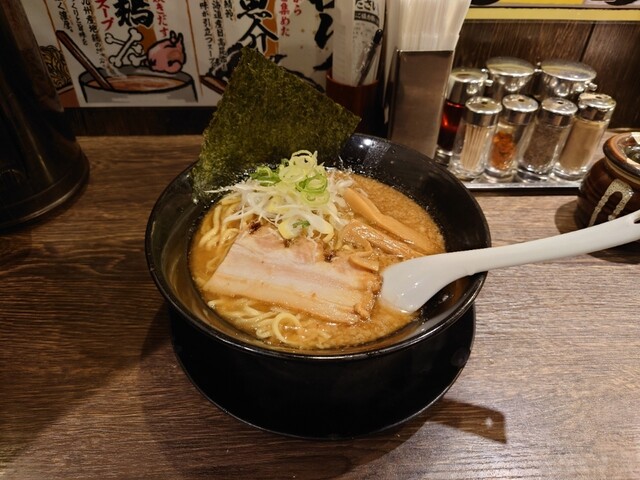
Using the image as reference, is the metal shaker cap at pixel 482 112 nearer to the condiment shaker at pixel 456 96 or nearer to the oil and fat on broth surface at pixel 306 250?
the condiment shaker at pixel 456 96

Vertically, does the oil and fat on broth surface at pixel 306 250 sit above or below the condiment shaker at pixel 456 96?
below

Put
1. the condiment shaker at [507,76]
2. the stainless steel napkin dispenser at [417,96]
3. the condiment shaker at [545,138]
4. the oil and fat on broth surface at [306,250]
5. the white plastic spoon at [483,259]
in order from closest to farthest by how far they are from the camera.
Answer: the white plastic spoon at [483,259] → the oil and fat on broth surface at [306,250] → the stainless steel napkin dispenser at [417,96] → the condiment shaker at [545,138] → the condiment shaker at [507,76]

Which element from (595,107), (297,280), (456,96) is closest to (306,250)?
(297,280)

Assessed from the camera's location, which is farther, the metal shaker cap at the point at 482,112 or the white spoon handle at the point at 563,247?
the metal shaker cap at the point at 482,112

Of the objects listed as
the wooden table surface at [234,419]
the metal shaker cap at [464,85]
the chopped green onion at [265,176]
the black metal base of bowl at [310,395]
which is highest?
the metal shaker cap at [464,85]

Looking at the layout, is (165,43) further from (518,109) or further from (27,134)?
(518,109)

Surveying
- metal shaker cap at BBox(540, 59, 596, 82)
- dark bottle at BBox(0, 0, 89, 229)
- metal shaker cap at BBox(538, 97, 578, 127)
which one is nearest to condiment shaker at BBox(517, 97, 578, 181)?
metal shaker cap at BBox(538, 97, 578, 127)

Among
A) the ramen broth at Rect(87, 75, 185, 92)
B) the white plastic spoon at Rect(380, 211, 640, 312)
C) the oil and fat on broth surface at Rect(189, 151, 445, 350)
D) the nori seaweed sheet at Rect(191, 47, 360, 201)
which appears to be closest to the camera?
the white plastic spoon at Rect(380, 211, 640, 312)

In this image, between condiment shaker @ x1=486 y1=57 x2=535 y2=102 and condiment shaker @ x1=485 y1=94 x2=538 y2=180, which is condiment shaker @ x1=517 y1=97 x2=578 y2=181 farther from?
condiment shaker @ x1=486 y1=57 x2=535 y2=102

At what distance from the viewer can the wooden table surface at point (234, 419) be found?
44.1 inches

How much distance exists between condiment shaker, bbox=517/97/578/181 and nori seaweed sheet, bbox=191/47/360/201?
34.8 inches

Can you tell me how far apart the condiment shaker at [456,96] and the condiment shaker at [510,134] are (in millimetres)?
145

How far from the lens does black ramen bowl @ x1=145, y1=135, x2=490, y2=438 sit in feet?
3.45

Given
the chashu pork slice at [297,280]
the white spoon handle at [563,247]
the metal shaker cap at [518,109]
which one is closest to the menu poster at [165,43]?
the metal shaker cap at [518,109]
